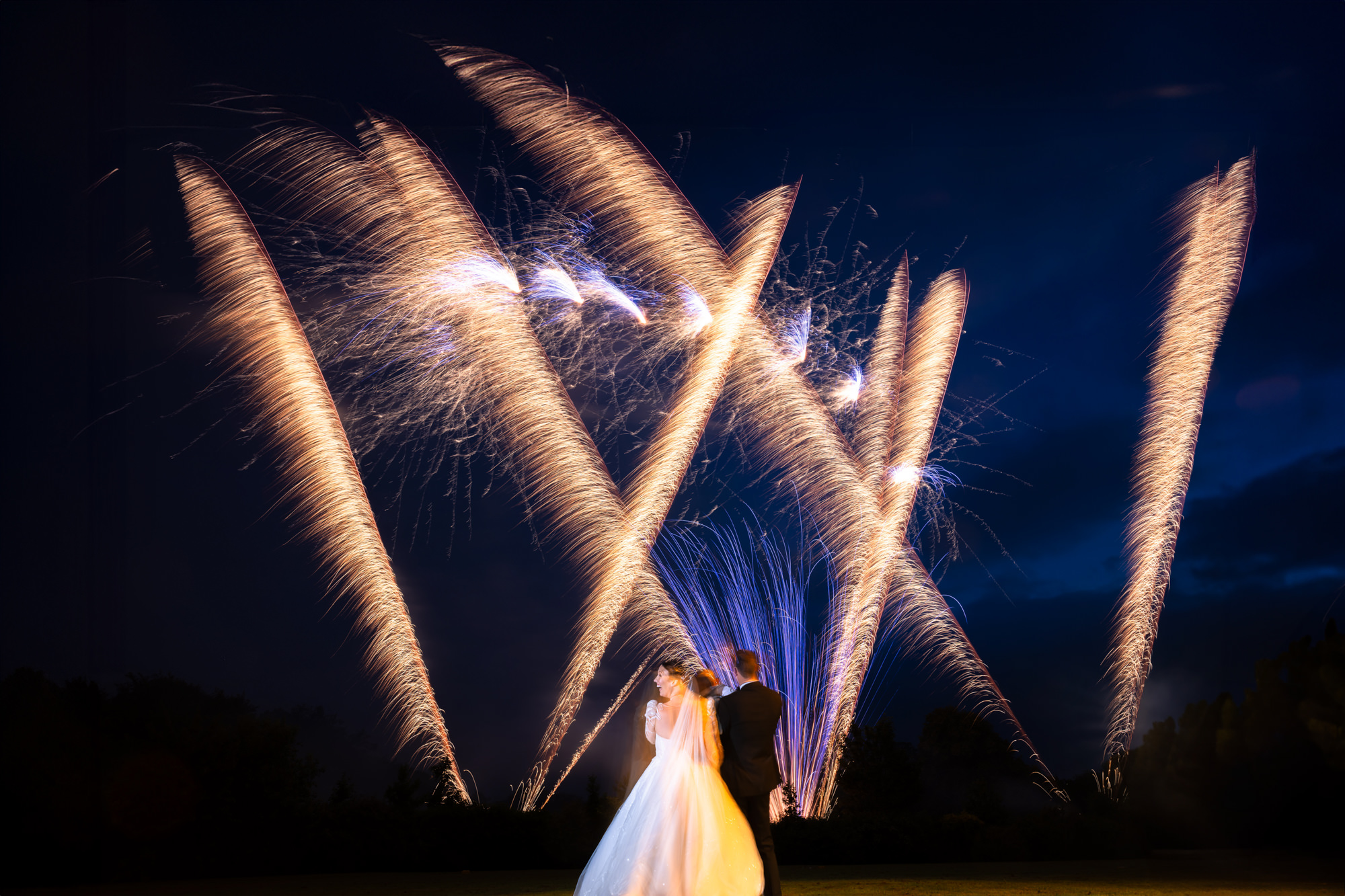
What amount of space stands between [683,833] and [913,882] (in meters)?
6.07

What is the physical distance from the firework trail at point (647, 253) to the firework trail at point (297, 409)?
3.56 meters

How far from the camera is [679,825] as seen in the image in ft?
21.6

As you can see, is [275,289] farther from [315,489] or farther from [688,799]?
[688,799]

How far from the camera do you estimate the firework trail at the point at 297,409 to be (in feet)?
45.2

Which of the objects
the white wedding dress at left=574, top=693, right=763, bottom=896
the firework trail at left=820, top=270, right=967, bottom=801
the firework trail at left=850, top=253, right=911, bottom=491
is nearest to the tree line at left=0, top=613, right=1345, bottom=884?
the firework trail at left=820, top=270, right=967, bottom=801

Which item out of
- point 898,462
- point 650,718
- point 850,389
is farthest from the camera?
point 898,462

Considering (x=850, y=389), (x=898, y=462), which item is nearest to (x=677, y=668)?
(x=850, y=389)

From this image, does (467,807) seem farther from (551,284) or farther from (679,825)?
(679,825)

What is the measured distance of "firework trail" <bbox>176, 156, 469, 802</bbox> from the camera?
13.8 meters

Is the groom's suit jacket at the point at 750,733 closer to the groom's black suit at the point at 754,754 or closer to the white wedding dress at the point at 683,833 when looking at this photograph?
the groom's black suit at the point at 754,754

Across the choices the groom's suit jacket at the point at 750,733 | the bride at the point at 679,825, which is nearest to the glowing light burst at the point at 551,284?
the bride at the point at 679,825

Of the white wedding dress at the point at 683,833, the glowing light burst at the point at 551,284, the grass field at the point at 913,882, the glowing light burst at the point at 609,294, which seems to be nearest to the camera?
the white wedding dress at the point at 683,833

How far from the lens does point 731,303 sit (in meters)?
14.5

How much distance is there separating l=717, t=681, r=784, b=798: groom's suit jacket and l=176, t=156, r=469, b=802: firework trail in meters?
8.95
